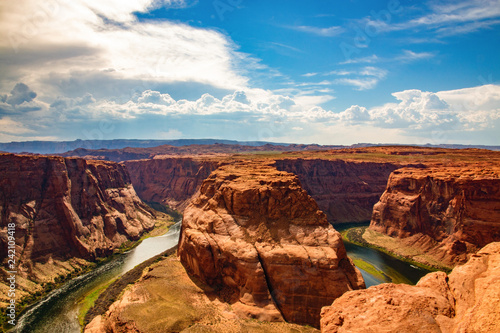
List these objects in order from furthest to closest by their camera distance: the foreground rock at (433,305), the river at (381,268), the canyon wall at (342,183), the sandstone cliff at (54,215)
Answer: the canyon wall at (342,183) → the sandstone cliff at (54,215) → the river at (381,268) → the foreground rock at (433,305)

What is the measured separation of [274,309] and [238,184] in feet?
78.5

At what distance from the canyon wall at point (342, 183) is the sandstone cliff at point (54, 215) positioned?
241 feet

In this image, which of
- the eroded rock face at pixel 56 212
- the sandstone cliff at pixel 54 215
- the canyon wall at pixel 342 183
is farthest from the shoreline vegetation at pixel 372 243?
the sandstone cliff at pixel 54 215

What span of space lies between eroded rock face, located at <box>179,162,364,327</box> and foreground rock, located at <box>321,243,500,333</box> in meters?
19.8

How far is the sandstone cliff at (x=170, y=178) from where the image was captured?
149 meters

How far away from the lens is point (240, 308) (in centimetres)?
3794

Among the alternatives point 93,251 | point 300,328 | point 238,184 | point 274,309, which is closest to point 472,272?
point 300,328

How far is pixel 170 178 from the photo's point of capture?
170 metres

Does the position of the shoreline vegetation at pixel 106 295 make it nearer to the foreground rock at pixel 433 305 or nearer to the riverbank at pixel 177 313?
the riverbank at pixel 177 313

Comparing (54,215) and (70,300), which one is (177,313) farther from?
(54,215)

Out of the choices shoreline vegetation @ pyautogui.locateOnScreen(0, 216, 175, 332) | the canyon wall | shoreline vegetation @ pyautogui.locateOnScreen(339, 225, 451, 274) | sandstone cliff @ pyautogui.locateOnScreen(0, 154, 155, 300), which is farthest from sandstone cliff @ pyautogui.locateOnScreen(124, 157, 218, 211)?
shoreline vegetation @ pyautogui.locateOnScreen(339, 225, 451, 274)

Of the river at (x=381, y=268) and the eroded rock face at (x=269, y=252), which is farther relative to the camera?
the river at (x=381, y=268)

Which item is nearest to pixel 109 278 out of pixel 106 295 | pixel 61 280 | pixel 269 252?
pixel 61 280

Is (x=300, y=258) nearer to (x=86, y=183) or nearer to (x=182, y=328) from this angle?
(x=182, y=328)
